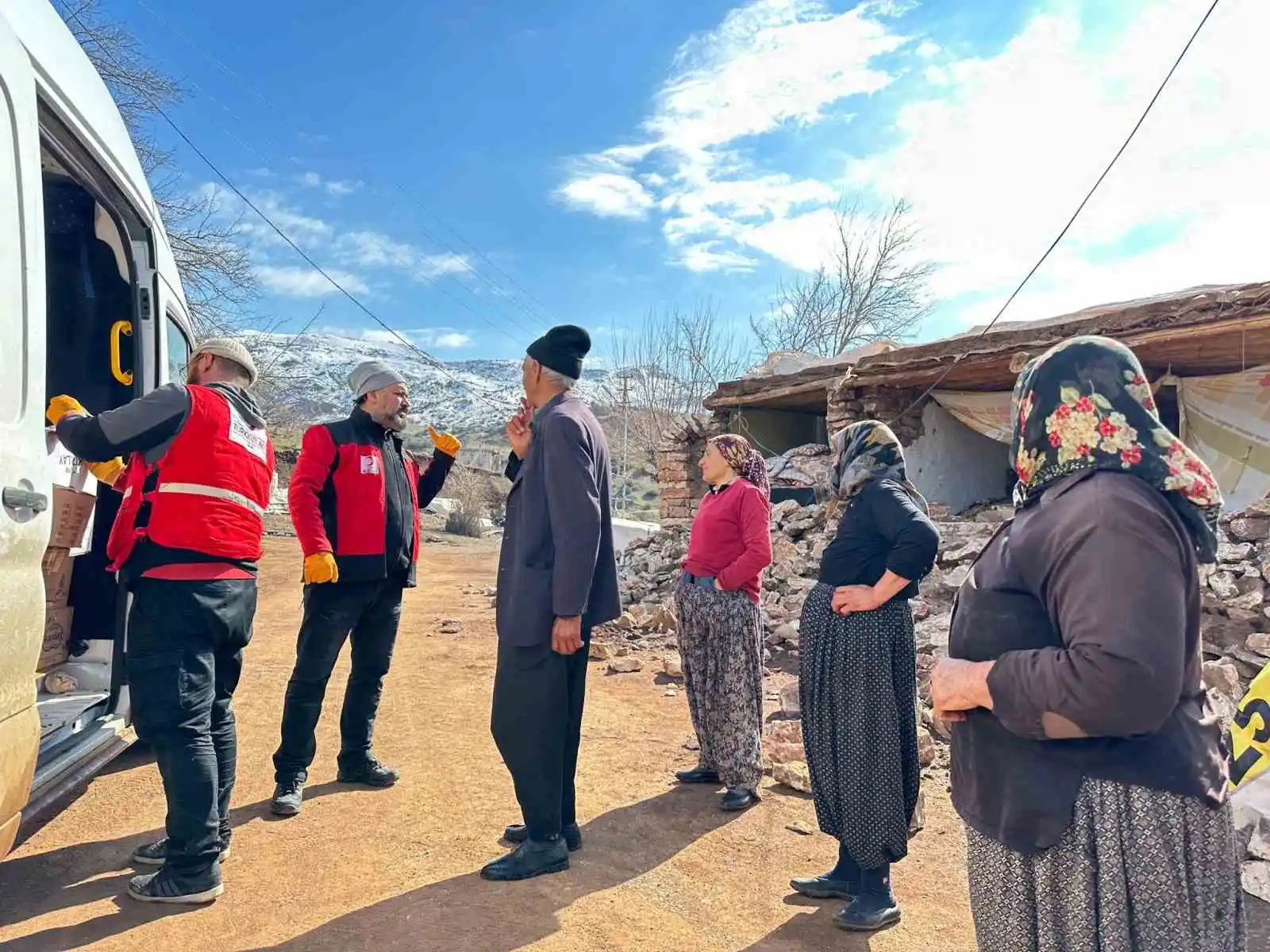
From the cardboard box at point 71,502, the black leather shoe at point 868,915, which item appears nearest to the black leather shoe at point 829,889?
the black leather shoe at point 868,915

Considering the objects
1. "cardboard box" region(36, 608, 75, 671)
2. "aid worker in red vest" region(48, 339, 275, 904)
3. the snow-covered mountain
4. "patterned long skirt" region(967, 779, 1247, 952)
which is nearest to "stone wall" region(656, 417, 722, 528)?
"cardboard box" region(36, 608, 75, 671)

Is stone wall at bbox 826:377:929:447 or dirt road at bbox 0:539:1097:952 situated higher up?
stone wall at bbox 826:377:929:447

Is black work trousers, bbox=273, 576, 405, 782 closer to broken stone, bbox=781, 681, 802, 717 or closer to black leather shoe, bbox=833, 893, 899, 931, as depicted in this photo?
black leather shoe, bbox=833, 893, 899, 931

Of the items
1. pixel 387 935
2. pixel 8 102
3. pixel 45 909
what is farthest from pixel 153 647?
pixel 8 102

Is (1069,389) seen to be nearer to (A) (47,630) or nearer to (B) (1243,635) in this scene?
(A) (47,630)

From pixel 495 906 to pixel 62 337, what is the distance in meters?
3.27

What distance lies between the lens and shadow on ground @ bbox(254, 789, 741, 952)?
8.42ft

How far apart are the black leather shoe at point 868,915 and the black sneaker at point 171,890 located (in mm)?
2122

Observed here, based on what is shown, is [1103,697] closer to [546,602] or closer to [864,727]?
[864,727]

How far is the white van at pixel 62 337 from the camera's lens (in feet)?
6.67

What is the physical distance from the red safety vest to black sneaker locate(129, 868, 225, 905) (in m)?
1.05

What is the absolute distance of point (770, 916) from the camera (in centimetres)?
289

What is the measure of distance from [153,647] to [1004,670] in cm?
254

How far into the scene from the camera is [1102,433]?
148 cm
